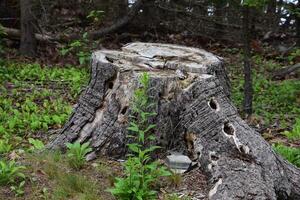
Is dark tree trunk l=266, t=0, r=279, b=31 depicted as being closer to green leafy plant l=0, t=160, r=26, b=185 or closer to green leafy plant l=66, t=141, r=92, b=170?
green leafy plant l=66, t=141, r=92, b=170

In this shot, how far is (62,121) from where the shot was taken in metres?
Result: 7.01

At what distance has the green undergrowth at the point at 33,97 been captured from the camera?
22.0 ft

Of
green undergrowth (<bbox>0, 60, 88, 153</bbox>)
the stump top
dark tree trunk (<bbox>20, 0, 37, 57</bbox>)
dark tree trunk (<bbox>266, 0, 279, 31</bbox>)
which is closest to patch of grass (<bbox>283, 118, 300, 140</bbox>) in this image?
the stump top

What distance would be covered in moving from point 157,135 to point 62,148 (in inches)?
37.9

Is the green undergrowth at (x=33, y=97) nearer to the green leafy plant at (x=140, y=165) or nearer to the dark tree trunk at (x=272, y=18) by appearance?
the green leafy plant at (x=140, y=165)

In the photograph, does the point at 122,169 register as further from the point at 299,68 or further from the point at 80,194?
the point at 299,68

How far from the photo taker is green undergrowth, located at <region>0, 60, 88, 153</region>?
6.71m

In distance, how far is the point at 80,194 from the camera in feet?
12.7

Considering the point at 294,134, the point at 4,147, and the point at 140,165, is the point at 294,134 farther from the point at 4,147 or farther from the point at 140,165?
the point at 4,147

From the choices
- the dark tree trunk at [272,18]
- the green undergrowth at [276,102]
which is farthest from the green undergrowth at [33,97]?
the dark tree trunk at [272,18]

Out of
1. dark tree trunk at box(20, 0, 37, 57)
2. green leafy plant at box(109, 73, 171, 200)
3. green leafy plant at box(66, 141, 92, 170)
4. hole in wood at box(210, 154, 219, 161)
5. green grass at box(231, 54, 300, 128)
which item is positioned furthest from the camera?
dark tree trunk at box(20, 0, 37, 57)

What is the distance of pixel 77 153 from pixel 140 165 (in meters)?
0.74

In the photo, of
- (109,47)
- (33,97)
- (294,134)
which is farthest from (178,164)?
(109,47)

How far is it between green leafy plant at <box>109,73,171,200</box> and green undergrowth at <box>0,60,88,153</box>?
6.43 feet
